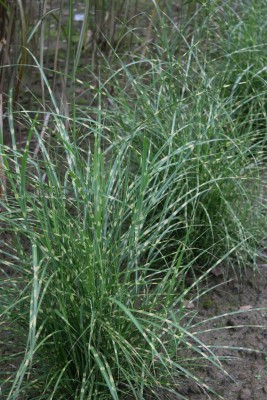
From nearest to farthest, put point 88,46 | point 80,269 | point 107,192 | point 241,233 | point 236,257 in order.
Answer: point 80,269
point 107,192
point 241,233
point 236,257
point 88,46

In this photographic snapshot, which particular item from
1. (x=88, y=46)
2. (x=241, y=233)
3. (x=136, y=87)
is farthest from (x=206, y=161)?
(x=88, y=46)

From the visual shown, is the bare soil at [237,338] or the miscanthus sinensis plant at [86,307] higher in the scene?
the miscanthus sinensis plant at [86,307]

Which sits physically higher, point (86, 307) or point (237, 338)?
point (86, 307)

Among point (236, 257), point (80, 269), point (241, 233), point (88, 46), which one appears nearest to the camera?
point (80, 269)

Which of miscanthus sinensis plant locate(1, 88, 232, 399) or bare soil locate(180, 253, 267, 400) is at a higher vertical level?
miscanthus sinensis plant locate(1, 88, 232, 399)

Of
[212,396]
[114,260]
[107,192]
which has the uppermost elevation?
[107,192]

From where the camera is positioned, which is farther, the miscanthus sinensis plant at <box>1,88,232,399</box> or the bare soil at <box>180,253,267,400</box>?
the bare soil at <box>180,253,267,400</box>

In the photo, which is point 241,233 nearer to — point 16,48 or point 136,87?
point 136,87

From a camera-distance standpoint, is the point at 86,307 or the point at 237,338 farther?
the point at 237,338

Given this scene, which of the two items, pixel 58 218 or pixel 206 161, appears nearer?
pixel 58 218

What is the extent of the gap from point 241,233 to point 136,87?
2.87 feet

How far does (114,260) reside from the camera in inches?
104

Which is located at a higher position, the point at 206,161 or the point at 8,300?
the point at 206,161

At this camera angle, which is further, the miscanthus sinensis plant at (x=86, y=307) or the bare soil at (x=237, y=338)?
Answer: the bare soil at (x=237, y=338)
